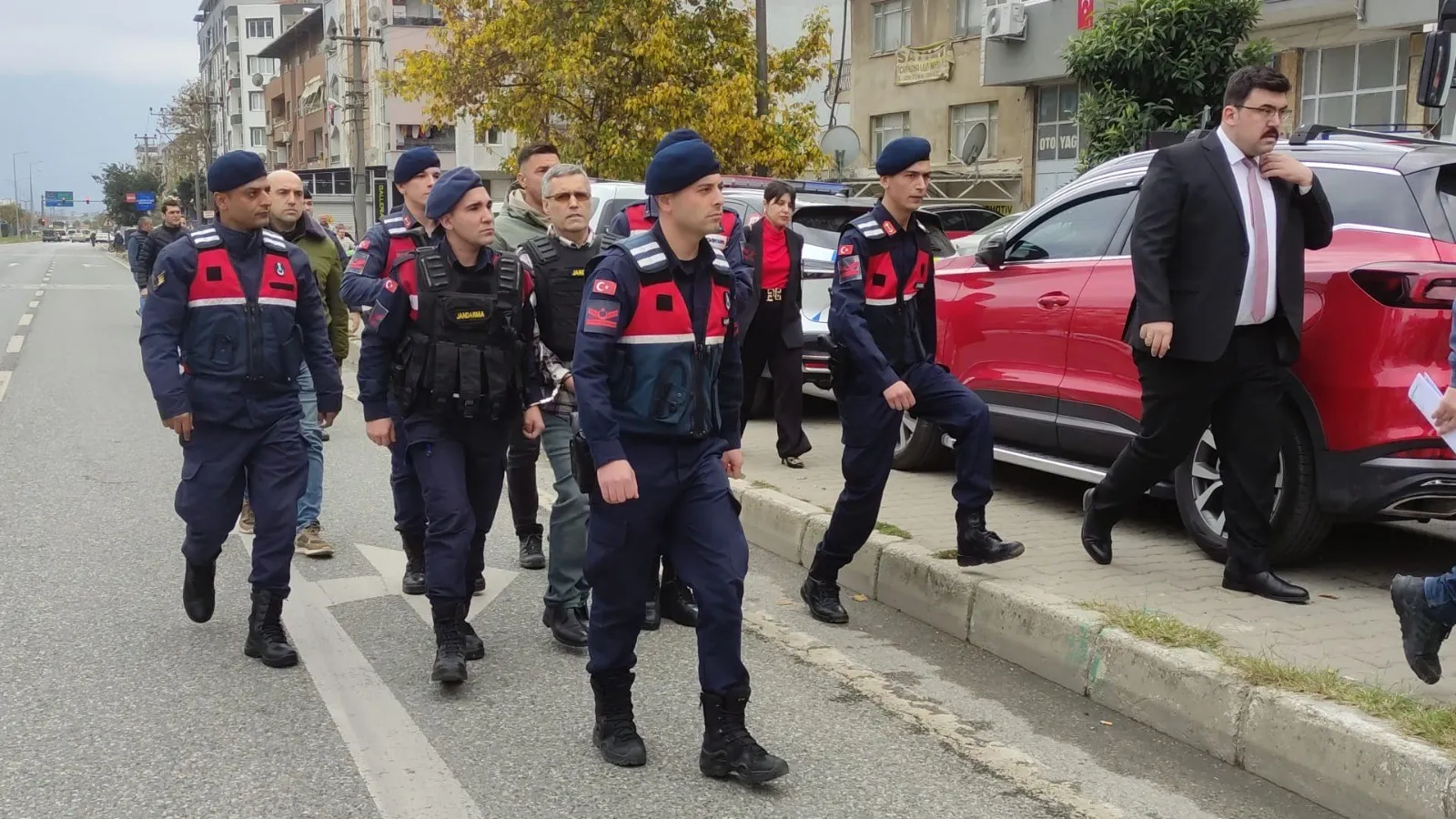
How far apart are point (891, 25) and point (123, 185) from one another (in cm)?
10460

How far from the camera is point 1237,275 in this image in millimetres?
4961

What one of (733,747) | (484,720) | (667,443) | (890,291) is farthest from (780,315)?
(733,747)

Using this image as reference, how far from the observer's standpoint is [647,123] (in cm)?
2162

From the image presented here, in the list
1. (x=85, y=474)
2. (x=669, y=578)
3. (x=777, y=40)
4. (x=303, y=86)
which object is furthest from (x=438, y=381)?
(x=303, y=86)

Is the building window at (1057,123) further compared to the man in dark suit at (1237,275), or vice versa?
the building window at (1057,123)

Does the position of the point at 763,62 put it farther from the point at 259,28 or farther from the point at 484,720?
the point at 259,28

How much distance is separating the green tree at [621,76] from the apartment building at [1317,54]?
4.47 metres

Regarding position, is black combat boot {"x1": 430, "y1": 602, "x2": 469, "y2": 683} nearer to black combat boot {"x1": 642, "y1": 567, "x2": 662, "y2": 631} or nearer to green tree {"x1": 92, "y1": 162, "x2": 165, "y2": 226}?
black combat boot {"x1": 642, "y1": 567, "x2": 662, "y2": 631}

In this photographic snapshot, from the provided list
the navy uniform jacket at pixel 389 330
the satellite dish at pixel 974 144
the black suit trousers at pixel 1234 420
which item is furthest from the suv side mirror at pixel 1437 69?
the satellite dish at pixel 974 144

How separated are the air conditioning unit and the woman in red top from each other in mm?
18217

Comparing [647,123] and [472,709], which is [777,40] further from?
[472,709]

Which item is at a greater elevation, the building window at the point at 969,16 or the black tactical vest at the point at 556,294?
the building window at the point at 969,16

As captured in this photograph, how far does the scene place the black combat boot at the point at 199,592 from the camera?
531 centimetres

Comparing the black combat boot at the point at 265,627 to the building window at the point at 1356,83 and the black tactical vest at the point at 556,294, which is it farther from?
the building window at the point at 1356,83
